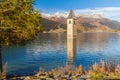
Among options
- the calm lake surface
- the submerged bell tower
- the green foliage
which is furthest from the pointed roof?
the green foliage

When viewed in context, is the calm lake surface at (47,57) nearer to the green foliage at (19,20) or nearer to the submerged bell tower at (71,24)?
the green foliage at (19,20)

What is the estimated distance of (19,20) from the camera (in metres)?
23.9

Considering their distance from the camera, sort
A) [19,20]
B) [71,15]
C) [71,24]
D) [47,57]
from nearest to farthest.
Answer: [19,20]
[47,57]
[71,24]
[71,15]

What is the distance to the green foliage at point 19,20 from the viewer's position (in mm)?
23453

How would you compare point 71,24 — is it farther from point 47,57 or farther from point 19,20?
point 19,20

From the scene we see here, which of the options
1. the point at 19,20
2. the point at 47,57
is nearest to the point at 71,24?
the point at 47,57

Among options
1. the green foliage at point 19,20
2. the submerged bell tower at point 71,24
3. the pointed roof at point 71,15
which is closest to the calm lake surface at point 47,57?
the green foliage at point 19,20

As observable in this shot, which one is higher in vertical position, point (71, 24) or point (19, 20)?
point (71, 24)

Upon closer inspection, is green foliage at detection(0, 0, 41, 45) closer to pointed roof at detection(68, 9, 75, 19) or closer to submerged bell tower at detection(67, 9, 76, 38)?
submerged bell tower at detection(67, 9, 76, 38)

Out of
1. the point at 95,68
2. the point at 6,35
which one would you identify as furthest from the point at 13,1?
the point at 95,68

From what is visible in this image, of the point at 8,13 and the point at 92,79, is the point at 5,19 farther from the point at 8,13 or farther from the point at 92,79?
the point at 92,79

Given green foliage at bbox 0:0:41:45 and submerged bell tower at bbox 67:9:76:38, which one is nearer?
green foliage at bbox 0:0:41:45

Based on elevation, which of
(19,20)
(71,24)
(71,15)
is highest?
(71,15)

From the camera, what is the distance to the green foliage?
23453 millimetres
